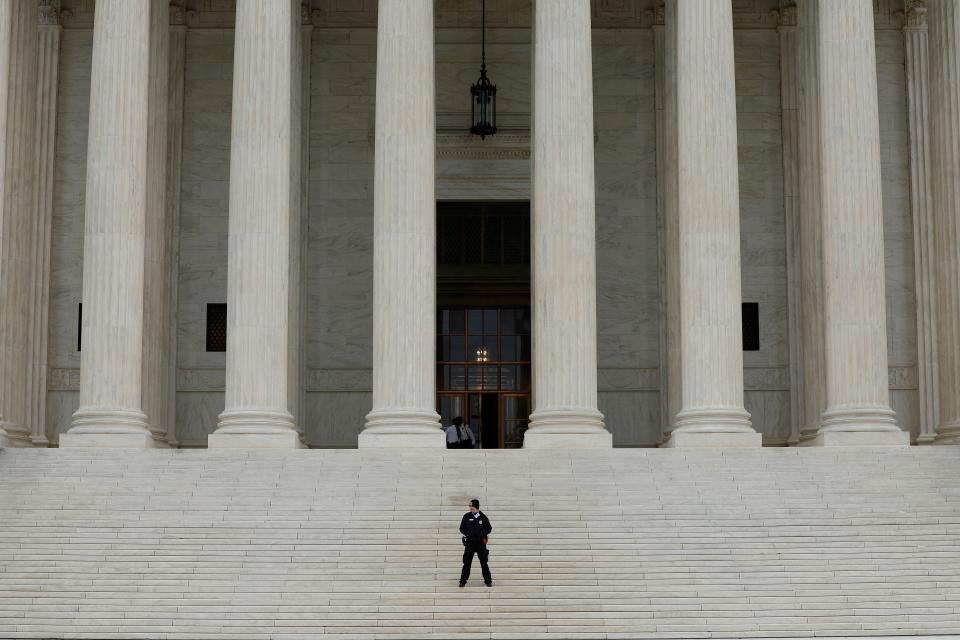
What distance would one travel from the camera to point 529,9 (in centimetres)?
6906

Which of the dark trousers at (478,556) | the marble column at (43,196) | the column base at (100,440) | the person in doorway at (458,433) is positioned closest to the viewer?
the dark trousers at (478,556)

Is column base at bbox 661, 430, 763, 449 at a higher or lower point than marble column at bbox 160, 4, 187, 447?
lower

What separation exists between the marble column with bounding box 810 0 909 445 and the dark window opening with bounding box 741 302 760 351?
10.9 meters

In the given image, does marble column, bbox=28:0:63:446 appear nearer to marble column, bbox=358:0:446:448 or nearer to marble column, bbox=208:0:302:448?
marble column, bbox=208:0:302:448

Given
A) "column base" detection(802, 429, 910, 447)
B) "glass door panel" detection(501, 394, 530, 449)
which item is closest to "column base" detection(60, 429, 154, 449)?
"glass door panel" detection(501, 394, 530, 449)

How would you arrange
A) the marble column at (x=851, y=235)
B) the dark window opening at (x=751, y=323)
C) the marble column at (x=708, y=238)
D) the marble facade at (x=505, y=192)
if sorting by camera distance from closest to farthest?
the marble column at (x=708, y=238), the marble column at (x=851, y=235), the marble facade at (x=505, y=192), the dark window opening at (x=751, y=323)

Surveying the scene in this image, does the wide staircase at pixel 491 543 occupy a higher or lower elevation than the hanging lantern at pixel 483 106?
lower

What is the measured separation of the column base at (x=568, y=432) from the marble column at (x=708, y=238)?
117 inches

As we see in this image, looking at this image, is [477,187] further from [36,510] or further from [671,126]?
[36,510]

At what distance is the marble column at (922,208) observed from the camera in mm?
65438

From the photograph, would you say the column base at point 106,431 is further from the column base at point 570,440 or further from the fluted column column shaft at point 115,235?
the column base at point 570,440

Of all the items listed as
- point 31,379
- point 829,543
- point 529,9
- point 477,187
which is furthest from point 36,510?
point 529,9

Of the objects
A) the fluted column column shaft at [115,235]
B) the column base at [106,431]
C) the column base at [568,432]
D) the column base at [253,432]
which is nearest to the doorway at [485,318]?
the column base at [568,432]

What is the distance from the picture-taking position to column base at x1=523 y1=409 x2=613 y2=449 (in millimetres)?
52469
